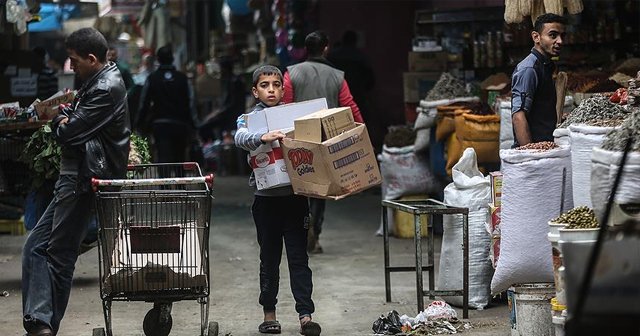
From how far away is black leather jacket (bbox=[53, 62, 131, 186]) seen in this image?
7430 mm

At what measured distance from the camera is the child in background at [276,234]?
26.4 feet

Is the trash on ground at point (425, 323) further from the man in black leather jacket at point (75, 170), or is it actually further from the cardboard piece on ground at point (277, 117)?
the man in black leather jacket at point (75, 170)

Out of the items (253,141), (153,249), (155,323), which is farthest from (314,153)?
(155,323)

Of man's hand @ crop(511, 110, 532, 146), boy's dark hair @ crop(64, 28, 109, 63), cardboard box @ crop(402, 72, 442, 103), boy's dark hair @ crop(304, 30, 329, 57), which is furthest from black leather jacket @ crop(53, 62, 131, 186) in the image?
cardboard box @ crop(402, 72, 442, 103)

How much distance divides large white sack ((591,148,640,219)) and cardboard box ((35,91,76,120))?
5202mm

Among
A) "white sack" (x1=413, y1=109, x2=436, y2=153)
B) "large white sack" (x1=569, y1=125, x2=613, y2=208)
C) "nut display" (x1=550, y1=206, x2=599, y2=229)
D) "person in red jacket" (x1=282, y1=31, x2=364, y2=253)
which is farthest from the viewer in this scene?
"white sack" (x1=413, y1=109, x2=436, y2=153)

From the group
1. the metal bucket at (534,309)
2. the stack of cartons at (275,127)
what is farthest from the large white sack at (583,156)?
the stack of cartons at (275,127)

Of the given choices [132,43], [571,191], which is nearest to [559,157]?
[571,191]

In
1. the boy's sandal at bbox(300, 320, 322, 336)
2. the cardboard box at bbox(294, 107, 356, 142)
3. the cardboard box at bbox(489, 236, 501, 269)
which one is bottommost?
the boy's sandal at bbox(300, 320, 322, 336)

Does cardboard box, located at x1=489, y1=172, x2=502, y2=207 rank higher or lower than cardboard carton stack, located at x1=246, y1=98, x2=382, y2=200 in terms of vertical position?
lower

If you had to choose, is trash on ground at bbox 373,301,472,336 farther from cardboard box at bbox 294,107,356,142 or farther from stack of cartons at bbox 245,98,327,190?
cardboard box at bbox 294,107,356,142

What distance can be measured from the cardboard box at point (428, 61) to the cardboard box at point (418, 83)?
0.12 meters

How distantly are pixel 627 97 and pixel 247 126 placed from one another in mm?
2382

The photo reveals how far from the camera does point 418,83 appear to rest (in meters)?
14.0
